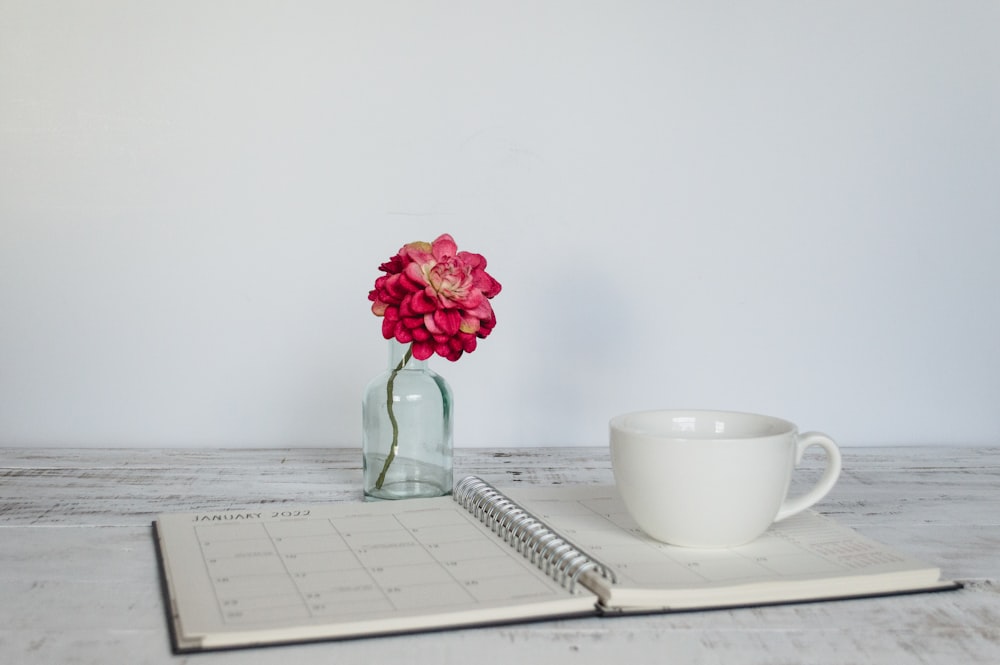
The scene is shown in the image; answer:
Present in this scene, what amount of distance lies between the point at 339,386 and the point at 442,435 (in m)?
0.35

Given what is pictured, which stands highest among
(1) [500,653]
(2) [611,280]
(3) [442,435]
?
(2) [611,280]

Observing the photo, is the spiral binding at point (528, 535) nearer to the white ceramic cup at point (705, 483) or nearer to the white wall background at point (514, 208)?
the white ceramic cup at point (705, 483)

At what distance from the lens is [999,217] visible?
132 centimetres

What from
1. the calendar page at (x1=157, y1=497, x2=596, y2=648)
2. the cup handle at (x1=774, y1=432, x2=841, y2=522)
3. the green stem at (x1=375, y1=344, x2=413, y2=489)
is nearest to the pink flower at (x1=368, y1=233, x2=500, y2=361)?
the green stem at (x1=375, y1=344, x2=413, y2=489)

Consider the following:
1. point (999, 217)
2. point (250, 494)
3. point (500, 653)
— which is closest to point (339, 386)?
point (250, 494)

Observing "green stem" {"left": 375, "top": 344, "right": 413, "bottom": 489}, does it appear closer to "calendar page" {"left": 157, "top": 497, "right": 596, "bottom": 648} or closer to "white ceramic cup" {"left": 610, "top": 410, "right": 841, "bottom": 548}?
"calendar page" {"left": 157, "top": 497, "right": 596, "bottom": 648}

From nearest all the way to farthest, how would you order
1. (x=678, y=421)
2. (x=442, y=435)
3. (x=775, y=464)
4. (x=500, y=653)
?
(x=500, y=653) < (x=775, y=464) < (x=678, y=421) < (x=442, y=435)

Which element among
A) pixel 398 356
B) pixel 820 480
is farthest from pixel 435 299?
pixel 820 480

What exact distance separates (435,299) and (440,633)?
350 mm

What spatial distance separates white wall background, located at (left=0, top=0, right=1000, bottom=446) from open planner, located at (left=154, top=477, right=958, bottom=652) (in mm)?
449

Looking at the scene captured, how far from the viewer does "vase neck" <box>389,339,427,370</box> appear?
0.95 metres

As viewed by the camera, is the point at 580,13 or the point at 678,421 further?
the point at 580,13

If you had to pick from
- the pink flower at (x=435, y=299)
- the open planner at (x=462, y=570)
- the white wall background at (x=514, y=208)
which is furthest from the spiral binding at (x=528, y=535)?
the white wall background at (x=514, y=208)

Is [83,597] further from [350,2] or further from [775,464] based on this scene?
[350,2]
